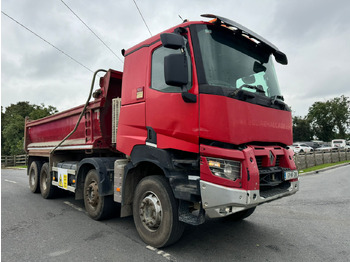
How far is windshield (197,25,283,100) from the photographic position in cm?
325

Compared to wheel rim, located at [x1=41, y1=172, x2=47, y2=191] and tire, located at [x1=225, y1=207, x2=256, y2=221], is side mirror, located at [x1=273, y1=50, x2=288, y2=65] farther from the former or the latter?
wheel rim, located at [x1=41, y1=172, x2=47, y2=191]

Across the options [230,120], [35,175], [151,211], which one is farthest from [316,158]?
[230,120]

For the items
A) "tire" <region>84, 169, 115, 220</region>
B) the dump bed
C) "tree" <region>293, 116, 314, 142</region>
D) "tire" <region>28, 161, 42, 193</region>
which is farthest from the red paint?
"tree" <region>293, 116, 314, 142</region>

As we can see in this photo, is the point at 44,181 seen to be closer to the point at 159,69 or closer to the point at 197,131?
the point at 159,69

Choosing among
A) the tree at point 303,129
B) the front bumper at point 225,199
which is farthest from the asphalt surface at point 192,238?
the tree at point 303,129

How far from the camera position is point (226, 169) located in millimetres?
3010

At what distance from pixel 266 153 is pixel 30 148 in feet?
26.5

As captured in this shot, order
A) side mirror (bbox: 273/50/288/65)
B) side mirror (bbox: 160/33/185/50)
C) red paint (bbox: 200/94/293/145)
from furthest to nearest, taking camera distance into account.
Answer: side mirror (bbox: 273/50/288/65) → side mirror (bbox: 160/33/185/50) → red paint (bbox: 200/94/293/145)

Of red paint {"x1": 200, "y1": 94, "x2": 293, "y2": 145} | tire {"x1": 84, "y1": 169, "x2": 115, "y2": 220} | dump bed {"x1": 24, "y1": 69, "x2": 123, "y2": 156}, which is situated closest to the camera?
red paint {"x1": 200, "y1": 94, "x2": 293, "y2": 145}

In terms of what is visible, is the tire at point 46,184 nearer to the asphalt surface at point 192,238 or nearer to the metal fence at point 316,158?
the asphalt surface at point 192,238

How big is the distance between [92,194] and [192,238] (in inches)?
83.8

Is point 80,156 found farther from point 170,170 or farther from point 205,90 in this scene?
point 205,90

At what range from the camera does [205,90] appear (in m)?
3.14

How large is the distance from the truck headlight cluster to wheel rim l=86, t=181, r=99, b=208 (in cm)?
274
